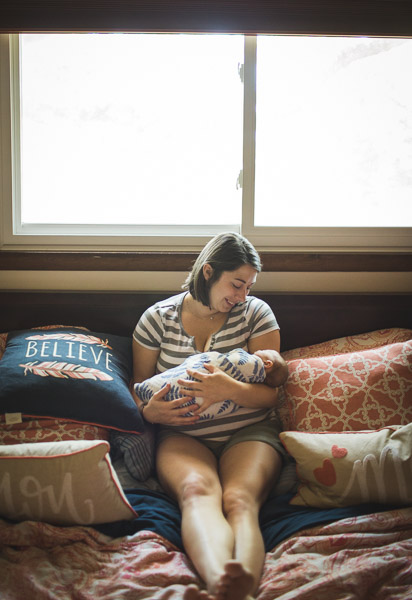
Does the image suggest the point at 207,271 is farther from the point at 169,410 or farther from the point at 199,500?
the point at 199,500

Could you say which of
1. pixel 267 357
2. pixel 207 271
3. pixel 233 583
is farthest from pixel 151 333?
pixel 233 583

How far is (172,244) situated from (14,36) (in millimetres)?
1106

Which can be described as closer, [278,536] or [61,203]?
[278,536]

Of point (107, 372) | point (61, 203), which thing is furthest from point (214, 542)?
point (61, 203)

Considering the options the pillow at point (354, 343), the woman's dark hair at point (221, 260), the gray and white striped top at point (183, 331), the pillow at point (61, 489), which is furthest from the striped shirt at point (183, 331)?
the pillow at point (61, 489)

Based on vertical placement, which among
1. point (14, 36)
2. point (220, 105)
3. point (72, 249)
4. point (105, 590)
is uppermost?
point (14, 36)

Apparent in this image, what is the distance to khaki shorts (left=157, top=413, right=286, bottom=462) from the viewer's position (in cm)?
152

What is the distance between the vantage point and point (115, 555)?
3.82 feet

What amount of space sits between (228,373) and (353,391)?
0.42 meters

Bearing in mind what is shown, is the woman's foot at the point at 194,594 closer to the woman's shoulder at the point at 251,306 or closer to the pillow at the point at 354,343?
the woman's shoulder at the point at 251,306

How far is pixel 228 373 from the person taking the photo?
154 centimetres

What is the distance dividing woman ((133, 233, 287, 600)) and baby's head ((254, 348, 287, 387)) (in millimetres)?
30

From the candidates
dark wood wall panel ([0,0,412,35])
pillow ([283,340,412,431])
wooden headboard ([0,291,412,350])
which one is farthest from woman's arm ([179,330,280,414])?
dark wood wall panel ([0,0,412,35])

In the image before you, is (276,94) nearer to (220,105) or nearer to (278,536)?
(220,105)
